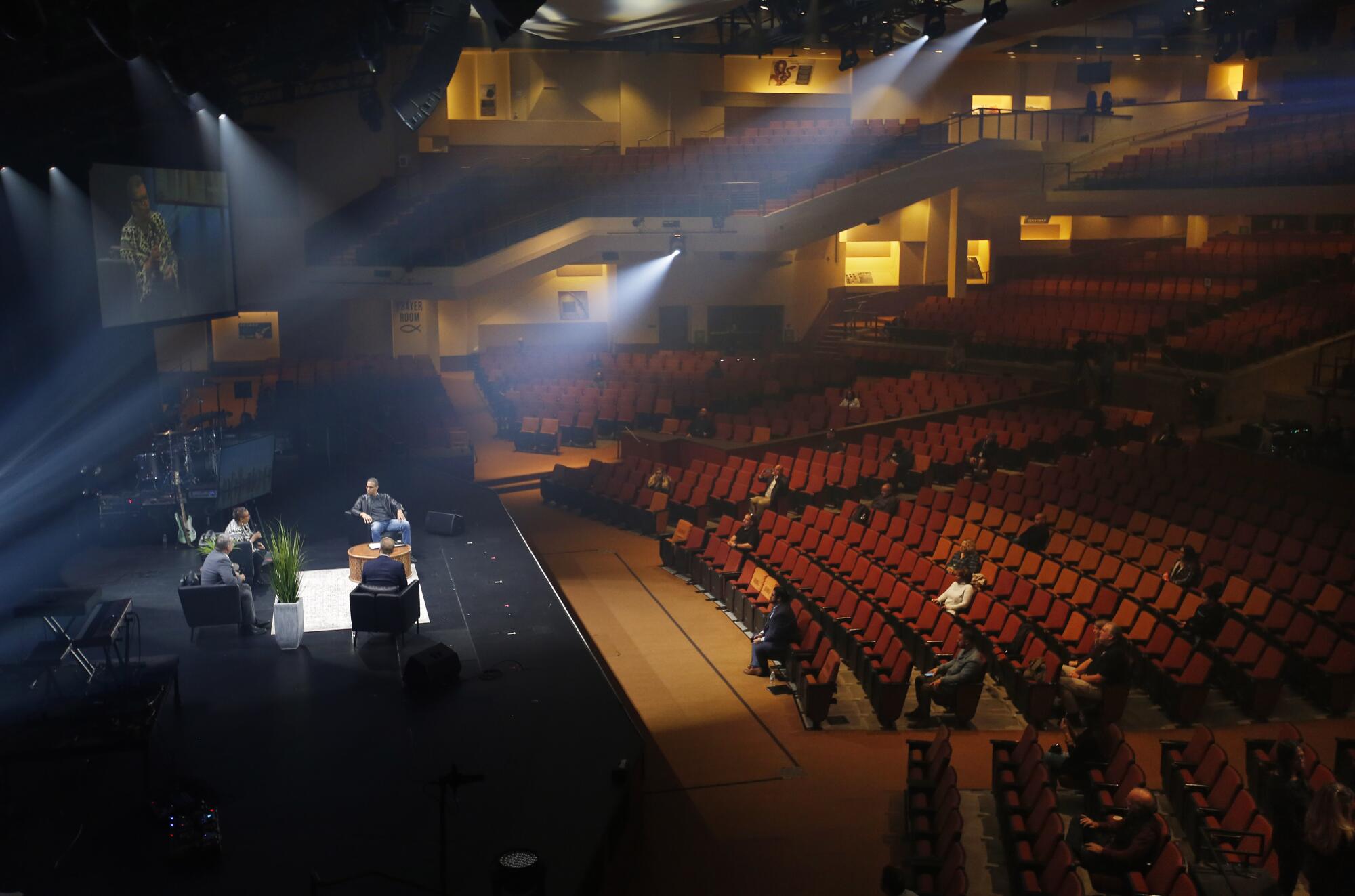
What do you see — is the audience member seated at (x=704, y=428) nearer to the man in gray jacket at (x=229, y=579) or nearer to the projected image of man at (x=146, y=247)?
the projected image of man at (x=146, y=247)

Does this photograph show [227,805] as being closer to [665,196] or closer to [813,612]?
[813,612]

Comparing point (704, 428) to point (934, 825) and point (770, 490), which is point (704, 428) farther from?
point (934, 825)

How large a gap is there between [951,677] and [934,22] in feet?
36.2

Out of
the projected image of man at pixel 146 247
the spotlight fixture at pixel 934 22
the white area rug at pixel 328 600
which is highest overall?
the spotlight fixture at pixel 934 22

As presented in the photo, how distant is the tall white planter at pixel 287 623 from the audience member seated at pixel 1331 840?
6440mm

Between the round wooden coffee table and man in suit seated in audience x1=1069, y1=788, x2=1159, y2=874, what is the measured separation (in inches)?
238

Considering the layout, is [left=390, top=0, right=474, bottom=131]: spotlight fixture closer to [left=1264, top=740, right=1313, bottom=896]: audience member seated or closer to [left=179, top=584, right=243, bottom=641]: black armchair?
[left=179, top=584, right=243, bottom=641]: black armchair

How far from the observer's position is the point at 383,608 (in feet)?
27.3

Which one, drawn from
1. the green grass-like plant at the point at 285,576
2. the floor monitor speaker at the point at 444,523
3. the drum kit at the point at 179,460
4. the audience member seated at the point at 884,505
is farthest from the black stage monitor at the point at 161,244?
the audience member seated at the point at 884,505

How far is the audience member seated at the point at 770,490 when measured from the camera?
12766mm

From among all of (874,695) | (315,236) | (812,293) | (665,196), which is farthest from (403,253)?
(874,695)

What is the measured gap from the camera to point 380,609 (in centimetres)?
832

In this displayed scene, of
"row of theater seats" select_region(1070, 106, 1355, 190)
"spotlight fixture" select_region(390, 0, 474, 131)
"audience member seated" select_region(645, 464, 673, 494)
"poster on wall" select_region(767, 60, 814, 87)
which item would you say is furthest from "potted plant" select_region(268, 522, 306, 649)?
"poster on wall" select_region(767, 60, 814, 87)

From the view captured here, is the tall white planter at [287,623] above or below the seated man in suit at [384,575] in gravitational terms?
below
